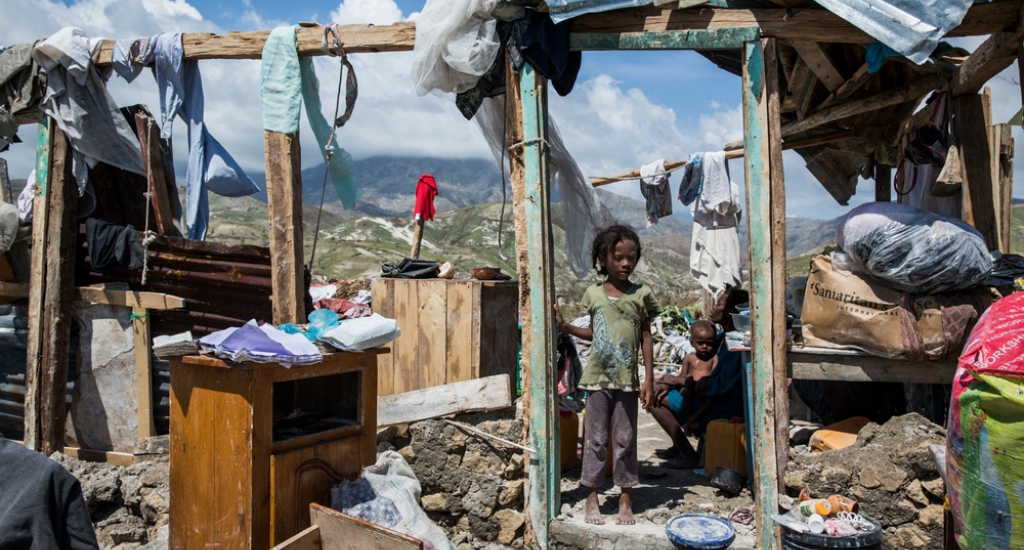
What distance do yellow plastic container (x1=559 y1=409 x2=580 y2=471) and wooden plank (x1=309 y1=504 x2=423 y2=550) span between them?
2367mm

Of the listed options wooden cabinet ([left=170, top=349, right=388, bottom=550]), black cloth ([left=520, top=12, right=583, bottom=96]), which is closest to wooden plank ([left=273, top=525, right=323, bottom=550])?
wooden cabinet ([left=170, top=349, right=388, bottom=550])

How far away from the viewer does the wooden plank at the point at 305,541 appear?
3.09 meters

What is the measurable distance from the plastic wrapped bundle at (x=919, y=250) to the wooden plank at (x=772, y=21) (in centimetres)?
118

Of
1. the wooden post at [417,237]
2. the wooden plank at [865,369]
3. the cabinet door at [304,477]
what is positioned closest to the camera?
the cabinet door at [304,477]

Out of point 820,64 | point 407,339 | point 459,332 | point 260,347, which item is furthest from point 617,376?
point 820,64

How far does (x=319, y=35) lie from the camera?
4.84m

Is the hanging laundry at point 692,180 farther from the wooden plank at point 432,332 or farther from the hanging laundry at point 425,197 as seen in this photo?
the wooden plank at point 432,332

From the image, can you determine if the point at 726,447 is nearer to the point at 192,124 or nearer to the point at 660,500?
the point at 660,500

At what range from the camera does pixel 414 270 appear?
17.9ft

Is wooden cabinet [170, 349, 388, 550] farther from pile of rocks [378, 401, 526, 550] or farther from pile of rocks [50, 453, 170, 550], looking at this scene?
pile of rocks [50, 453, 170, 550]

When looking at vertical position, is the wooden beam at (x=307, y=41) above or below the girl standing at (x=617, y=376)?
above

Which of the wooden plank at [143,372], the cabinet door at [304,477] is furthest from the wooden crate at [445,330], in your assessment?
the wooden plank at [143,372]

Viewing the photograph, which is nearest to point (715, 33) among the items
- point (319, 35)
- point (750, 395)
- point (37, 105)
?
point (750, 395)

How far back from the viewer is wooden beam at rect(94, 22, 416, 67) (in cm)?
471
